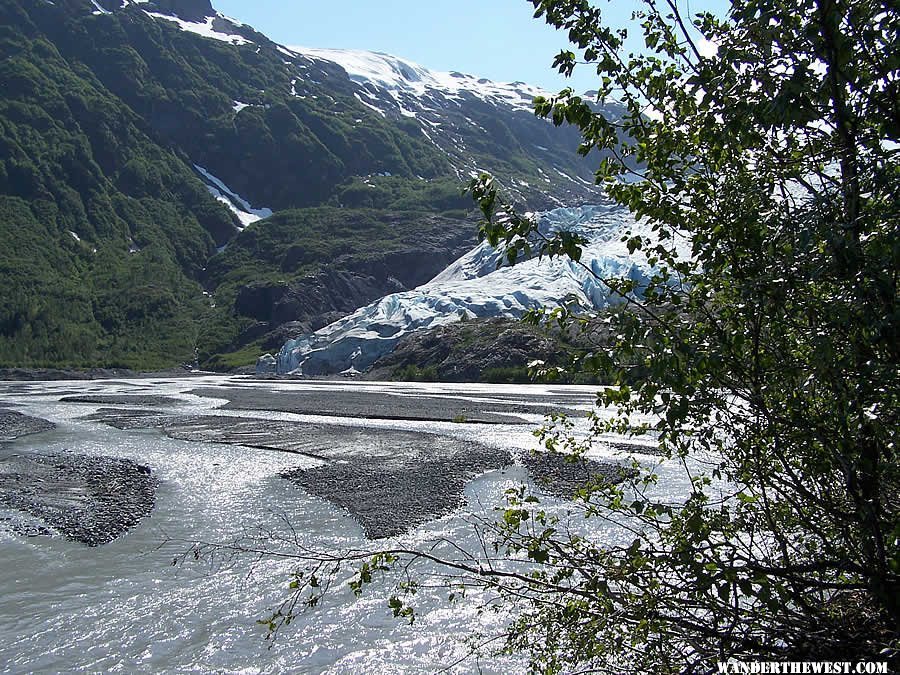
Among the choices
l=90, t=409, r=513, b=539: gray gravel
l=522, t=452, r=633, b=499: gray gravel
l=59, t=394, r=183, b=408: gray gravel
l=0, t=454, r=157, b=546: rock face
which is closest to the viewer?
l=0, t=454, r=157, b=546: rock face

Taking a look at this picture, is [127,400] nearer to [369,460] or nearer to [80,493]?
[369,460]

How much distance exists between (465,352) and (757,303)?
95559mm

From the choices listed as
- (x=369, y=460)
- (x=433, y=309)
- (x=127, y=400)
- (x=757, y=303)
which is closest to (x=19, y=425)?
(x=127, y=400)

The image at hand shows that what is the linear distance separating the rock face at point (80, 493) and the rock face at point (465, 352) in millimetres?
63583

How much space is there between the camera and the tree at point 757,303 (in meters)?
3.42

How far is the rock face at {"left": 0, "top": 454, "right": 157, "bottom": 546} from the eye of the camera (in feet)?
59.1

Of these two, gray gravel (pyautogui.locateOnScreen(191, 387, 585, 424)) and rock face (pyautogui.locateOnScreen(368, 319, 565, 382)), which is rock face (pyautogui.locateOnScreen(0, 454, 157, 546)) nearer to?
gray gravel (pyautogui.locateOnScreen(191, 387, 585, 424))

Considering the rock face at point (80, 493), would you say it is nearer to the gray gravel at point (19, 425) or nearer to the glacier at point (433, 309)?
the gray gravel at point (19, 425)

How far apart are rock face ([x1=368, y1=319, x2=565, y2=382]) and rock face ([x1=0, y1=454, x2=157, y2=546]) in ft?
209

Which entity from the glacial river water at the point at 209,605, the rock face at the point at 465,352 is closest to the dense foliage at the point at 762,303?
the glacial river water at the point at 209,605

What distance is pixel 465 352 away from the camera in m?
99.6

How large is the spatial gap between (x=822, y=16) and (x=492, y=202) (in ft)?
6.37

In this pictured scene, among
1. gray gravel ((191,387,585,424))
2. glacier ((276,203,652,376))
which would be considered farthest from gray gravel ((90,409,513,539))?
glacier ((276,203,652,376))

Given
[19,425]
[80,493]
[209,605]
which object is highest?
[209,605]
